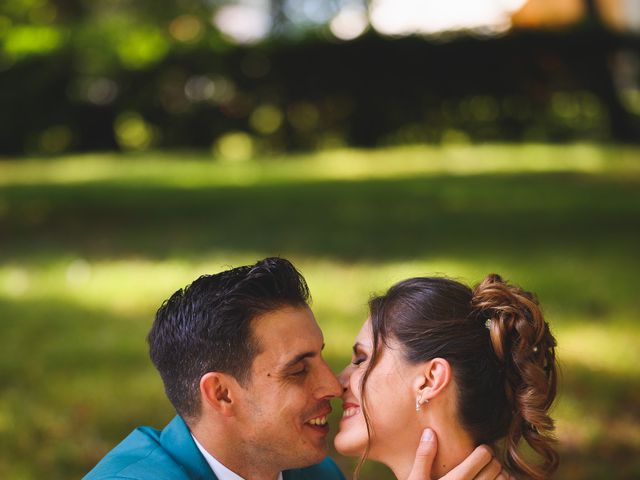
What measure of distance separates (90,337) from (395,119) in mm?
12522

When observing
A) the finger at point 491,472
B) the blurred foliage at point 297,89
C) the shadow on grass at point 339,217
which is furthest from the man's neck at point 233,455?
the blurred foliage at point 297,89

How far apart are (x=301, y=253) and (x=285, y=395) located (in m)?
6.75

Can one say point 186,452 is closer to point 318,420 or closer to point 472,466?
point 318,420

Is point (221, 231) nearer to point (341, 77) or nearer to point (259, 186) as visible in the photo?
point (259, 186)

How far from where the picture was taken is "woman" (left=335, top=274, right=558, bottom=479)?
2721 mm

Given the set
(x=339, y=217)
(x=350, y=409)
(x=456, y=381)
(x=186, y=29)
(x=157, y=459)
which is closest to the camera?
(x=157, y=459)

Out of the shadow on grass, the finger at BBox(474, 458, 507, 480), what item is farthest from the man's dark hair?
the shadow on grass

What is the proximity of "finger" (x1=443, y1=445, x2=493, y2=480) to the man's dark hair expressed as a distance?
22.6 inches

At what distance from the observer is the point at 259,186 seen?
14.0 metres

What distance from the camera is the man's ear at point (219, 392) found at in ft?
8.59

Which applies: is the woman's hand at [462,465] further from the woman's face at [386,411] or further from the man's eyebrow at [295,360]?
the man's eyebrow at [295,360]

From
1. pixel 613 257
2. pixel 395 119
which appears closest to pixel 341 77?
pixel 395 119

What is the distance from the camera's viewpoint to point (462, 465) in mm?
2697

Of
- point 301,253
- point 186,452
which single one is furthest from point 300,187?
point 186,452
